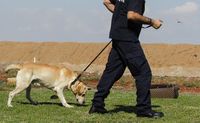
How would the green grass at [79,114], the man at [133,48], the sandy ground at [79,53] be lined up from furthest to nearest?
the sandy ground at [79,53]
the man at [133,48]
the green grass at [79,114]

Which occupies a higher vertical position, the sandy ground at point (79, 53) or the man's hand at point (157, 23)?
the sandy ground at point (79, 53)

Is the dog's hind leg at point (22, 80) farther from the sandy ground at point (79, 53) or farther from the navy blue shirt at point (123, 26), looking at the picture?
the sandy ground at point (79, 53)

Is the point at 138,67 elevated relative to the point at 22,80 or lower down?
elevated

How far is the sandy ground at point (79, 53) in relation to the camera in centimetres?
4928

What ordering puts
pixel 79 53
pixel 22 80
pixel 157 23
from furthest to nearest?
pixel 79 53 → pixel 22 80 → pixel 157 23

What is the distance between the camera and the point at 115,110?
472 inches

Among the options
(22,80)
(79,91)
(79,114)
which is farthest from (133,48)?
(22,80)

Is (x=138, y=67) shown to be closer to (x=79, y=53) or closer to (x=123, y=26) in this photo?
(x=123, y=26)

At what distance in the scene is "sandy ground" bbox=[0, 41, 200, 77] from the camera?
1940 inches

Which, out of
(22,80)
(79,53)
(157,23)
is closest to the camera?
(157,23)

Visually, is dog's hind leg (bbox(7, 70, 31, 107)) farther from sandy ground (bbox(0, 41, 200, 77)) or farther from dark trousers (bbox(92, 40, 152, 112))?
sandy ground (bbox(0, 41, 200, 77))

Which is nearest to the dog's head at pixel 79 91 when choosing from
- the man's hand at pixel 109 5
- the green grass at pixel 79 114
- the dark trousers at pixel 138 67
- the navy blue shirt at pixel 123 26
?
the green grass at pixel 79 114

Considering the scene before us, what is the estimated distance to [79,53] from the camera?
55.0 meters

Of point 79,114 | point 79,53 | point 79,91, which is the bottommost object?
point 79,114
